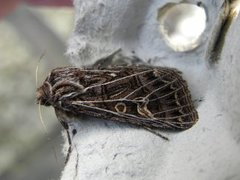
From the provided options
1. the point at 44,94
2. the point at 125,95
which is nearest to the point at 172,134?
the point at 125,95

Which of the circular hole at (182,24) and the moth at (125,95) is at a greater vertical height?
the circular hole at (182,24)

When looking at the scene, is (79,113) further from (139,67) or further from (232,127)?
(232,127)

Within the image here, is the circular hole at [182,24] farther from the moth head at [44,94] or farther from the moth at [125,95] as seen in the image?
the moth head at [44,94]

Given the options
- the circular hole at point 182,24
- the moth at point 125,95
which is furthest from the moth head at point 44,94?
the circular hole at point 182,24

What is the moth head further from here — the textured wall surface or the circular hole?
the circular hole

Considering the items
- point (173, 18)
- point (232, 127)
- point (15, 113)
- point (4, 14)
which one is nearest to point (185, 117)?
point (232, 127)

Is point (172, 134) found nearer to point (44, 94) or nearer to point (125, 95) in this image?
point (125, 95)
